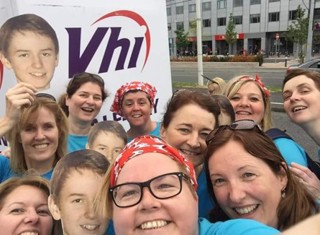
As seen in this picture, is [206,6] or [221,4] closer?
[221,4]

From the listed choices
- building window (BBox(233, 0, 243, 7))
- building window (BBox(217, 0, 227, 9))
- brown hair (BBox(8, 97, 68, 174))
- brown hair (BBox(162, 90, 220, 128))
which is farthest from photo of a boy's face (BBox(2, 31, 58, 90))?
building window (BBox(217, 0, 227, 9))

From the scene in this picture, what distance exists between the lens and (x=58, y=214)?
1.68 meters

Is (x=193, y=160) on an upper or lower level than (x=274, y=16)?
lower

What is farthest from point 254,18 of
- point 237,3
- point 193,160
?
point 193,160

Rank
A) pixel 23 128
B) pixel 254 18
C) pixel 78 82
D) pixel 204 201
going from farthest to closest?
pixel 254 18
pixel 78 82
pixel 23 128
pixel 204 201

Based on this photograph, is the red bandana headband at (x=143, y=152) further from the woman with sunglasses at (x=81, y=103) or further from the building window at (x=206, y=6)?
the building window at (x=206, y=6)

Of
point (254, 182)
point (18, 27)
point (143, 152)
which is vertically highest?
point (18, 27)

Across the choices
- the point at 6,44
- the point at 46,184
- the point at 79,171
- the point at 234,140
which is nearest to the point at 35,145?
the point at 46,184

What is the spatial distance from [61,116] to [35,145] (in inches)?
10.3

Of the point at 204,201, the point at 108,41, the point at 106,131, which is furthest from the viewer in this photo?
the point at 108,41

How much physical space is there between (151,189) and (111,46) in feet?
7.41

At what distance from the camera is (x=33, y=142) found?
2.30 metres

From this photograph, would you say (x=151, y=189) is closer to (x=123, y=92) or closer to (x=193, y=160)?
(x=193, y=160)

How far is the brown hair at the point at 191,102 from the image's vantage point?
2152mm
